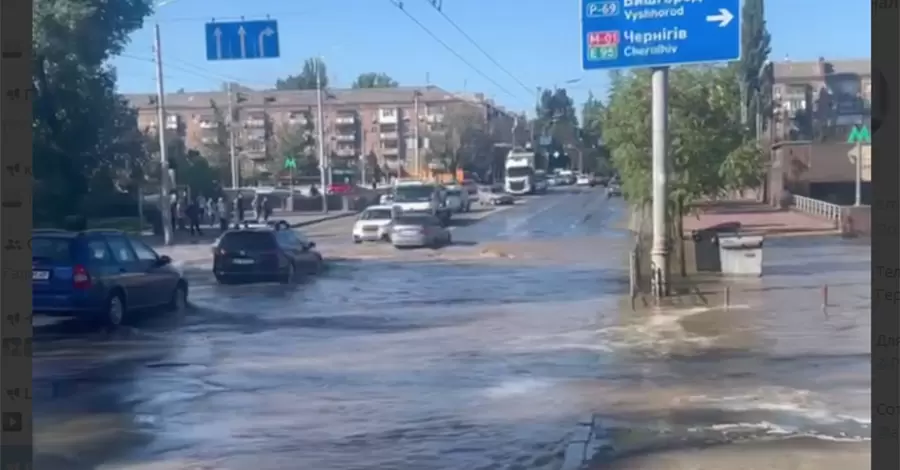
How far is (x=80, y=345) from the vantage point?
17375mm

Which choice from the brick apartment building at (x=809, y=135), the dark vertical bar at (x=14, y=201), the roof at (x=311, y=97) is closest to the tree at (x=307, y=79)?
the roof at (x=311, y=97)

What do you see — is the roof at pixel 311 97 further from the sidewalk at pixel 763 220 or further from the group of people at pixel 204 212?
the sidewalk at pixel 763 220

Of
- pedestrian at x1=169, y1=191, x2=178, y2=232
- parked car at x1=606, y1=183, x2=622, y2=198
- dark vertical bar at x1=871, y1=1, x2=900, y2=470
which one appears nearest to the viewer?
dark vertical bar at x1=871, y1=1, x2=900, y2=470

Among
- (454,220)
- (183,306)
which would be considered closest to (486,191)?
(454,220)

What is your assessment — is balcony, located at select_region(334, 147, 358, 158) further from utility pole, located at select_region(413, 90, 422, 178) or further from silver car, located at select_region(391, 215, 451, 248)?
silver car, located at select_region(391, 215, 451, 248)

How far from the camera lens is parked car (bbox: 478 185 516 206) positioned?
254ft

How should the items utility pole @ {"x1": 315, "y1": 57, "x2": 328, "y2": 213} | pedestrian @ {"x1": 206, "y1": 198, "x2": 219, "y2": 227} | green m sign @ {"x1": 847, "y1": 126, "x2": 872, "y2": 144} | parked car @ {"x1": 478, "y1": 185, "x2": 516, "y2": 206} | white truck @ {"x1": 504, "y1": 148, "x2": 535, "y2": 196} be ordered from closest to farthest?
green m sign @ {"x1": 847, "y1": 126, "x2": 872, "y2": 144}, pedestrian @ {"x1": 206, "y1": 198, "x2": 219, "y2": 227}, utility pole @ {"x1": 315, "y1": 57, "x2": 328, "y2": 213}, parked car @ {"x1": 478, "y1": 185, "x2": 516, "y2": 206}, white truck @ {"x1": 504, "y1": 148, "x2": 535, "y2": 196}

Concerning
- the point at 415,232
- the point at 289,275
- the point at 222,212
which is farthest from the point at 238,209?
the point at 289,275

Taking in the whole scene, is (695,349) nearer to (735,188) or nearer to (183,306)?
(183,306)

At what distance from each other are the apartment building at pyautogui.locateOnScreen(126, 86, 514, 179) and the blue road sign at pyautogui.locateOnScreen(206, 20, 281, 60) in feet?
122

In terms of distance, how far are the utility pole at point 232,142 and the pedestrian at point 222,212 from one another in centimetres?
1162

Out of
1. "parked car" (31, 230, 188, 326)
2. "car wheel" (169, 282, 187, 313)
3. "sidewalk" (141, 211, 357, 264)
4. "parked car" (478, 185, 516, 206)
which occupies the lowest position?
"parked car" (478, 185, 516, 206)

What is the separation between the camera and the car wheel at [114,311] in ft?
61.9

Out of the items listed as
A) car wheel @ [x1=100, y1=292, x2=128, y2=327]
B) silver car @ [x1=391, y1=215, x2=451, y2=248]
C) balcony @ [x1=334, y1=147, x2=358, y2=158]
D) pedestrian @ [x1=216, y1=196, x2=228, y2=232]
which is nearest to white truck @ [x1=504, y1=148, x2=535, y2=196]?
balcony @ [x1=334, y1=147, x2=358, y2=158]
